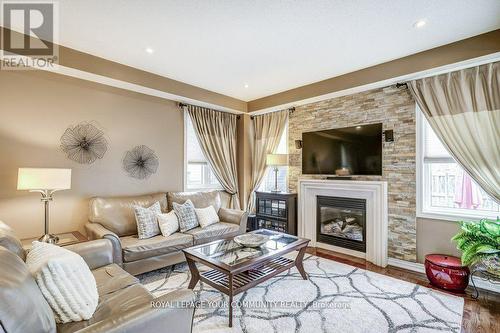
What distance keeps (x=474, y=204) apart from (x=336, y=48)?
2464 millimetres

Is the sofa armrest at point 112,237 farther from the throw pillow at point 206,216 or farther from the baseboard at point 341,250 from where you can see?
the baseboard at point 341,250

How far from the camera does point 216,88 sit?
13.9ft

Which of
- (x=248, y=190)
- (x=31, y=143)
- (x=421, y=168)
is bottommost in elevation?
(x=248, y=190)

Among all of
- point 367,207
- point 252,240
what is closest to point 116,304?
point 252,240

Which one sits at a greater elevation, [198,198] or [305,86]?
[305,86]

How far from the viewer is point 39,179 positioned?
2.47m

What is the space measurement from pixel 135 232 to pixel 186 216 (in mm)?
695

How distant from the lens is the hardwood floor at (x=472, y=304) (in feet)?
6.76

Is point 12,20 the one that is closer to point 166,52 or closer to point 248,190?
point 166,52

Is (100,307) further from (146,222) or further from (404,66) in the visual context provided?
(404,66)

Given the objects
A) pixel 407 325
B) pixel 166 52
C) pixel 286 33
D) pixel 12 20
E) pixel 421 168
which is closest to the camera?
pixel 407 325

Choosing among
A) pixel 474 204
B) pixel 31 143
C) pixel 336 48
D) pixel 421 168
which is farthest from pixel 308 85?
pixel 31 143

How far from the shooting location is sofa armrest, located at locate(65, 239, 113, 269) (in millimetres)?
2139

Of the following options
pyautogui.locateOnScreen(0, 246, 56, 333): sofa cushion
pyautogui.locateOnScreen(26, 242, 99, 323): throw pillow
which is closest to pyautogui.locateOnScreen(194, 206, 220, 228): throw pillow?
pyautogui.locateOnScreen(26, 242, 99, 323): throw pillow
